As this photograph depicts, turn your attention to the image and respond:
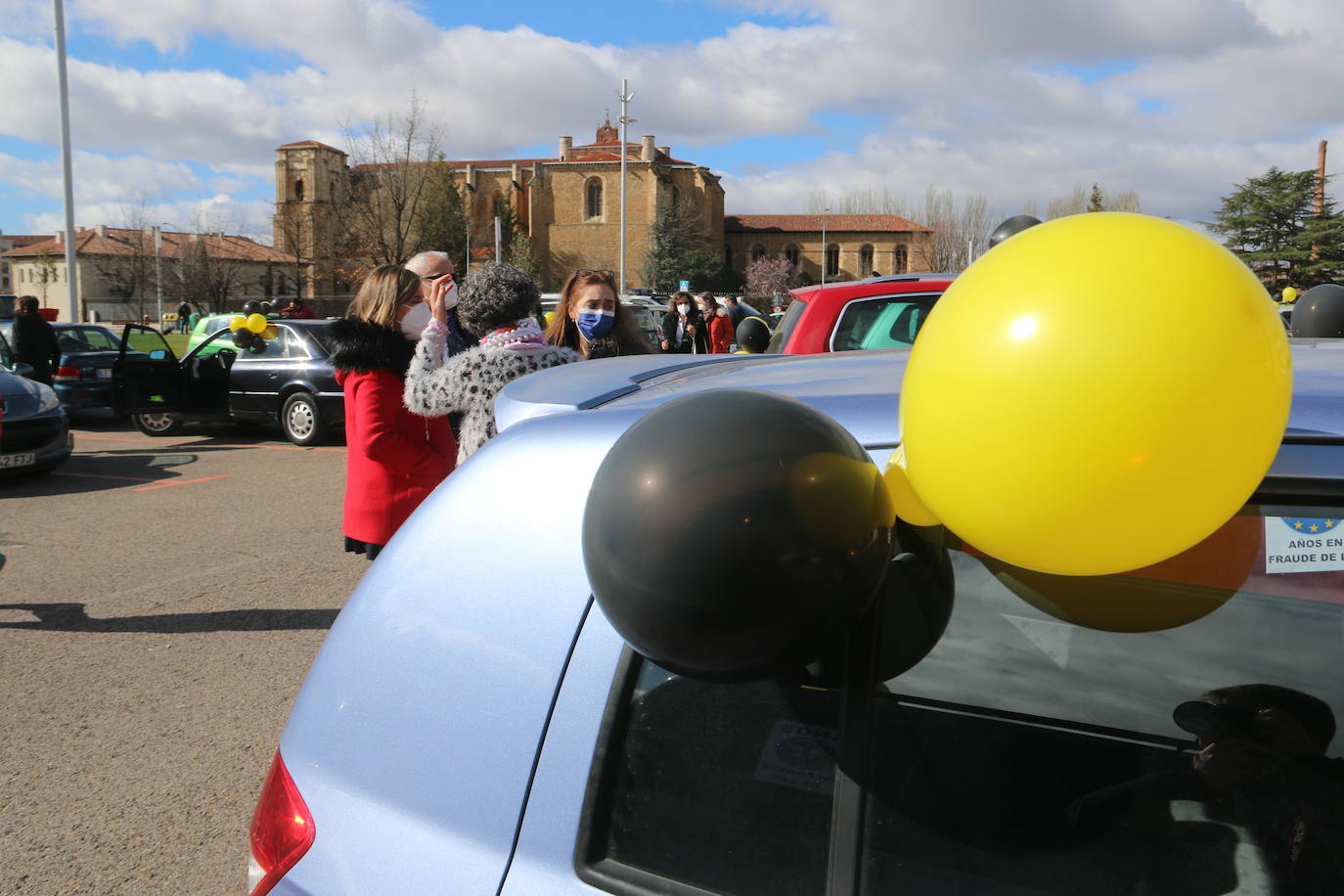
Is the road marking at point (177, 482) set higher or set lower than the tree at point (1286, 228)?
lower

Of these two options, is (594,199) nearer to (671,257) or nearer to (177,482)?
(671,257)

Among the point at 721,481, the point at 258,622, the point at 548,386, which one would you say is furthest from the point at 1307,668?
the point at 258,622

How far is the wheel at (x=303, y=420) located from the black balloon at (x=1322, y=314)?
10630 mm

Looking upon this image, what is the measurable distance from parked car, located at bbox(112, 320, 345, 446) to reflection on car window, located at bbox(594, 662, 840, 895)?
11.5 metres

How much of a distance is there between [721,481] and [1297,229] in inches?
1954

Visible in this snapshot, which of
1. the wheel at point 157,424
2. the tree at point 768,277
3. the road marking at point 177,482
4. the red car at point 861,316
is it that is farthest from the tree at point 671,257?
the red car at point 861,316

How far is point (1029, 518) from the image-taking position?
3.20ft

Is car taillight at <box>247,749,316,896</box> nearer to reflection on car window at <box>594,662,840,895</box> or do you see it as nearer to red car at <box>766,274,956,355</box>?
reflection on car window at <box>594,662,840,895</box>

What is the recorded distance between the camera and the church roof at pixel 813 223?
297ft

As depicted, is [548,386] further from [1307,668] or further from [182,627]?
[182,627]

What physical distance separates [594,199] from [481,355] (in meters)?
84.5

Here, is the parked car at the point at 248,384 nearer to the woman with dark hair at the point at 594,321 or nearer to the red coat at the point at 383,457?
the woman with dark hair at the point at 594,321

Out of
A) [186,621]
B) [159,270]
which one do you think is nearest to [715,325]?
[186,621]

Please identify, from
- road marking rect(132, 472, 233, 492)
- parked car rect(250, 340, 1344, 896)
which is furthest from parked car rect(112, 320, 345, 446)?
parked car rect(250, 340, 1344, 896)
